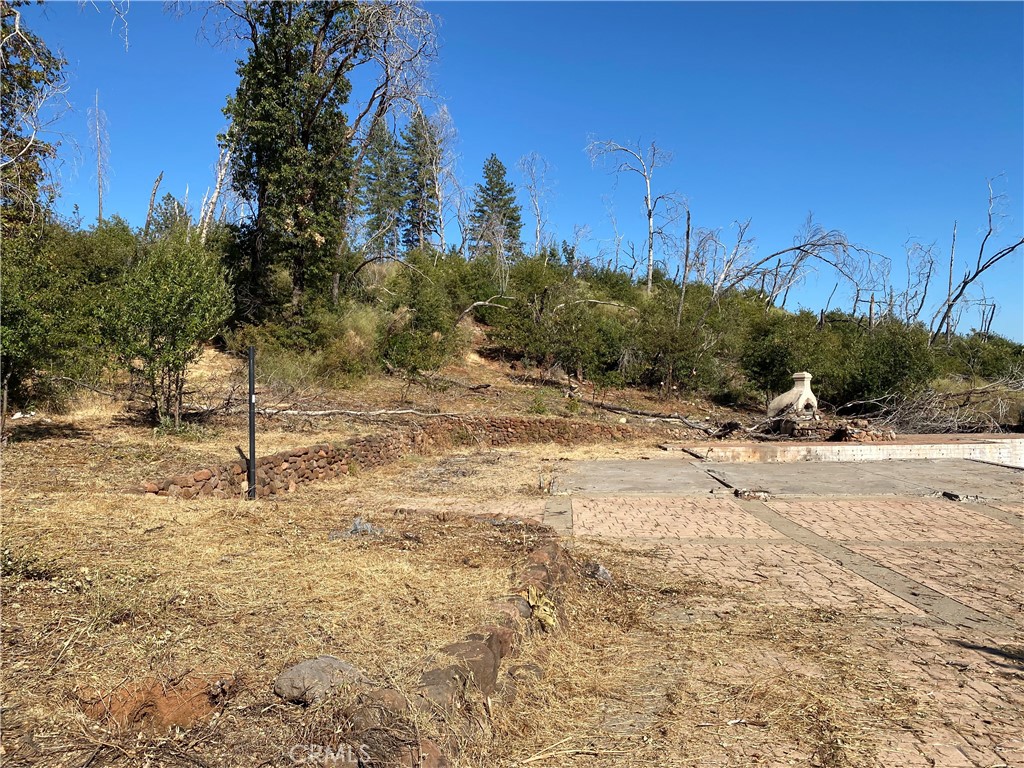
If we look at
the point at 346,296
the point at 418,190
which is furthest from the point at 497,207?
the point at 346,296

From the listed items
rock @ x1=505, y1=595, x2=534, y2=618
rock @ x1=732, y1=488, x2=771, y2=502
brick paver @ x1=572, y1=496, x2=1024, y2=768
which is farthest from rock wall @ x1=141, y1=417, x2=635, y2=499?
rock @ x1=732, y1=488, x2=771, y2=502

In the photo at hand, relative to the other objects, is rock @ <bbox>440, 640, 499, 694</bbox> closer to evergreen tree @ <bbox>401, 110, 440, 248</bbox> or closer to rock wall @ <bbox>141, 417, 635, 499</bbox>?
rock wall @ <bbox>141, 417, 635, 499</bbox>

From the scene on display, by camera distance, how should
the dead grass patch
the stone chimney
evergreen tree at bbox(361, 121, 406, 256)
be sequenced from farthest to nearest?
evergreen tree at bbox(361, 121, 406, 256), the stone chimney, the dead grass patch

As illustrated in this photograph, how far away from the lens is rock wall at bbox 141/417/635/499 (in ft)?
28.3

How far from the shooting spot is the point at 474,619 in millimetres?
4164

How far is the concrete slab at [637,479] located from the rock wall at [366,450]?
372 cm

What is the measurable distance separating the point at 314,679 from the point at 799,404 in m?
16.5

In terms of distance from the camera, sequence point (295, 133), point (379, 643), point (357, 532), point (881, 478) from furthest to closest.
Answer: point (295, 133) → point (881, 478) → point (357, 532) → point (379, 643)

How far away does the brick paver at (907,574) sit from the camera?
346cm

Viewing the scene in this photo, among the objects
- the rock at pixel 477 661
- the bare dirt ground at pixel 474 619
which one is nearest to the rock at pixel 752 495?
the bare dirt ground at pixel 474 619

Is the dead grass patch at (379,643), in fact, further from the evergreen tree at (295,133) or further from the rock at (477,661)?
the evergreen tree at (295,133)

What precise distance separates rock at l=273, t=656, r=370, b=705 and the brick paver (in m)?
1.82

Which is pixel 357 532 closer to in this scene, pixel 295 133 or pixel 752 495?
pixel 752 495

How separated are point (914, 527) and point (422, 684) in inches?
276
